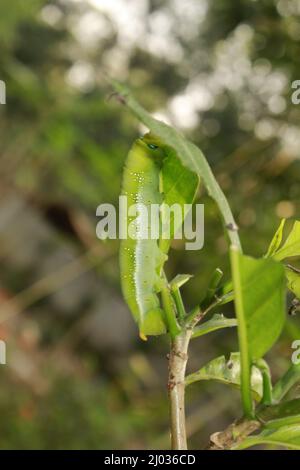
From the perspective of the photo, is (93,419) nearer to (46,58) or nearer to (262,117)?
(262,117)

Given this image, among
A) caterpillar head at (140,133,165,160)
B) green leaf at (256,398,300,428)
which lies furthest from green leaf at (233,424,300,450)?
caterpillar head at (140,133,165,160)

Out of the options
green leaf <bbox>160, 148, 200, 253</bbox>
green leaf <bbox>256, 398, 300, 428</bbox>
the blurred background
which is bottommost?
green leaf <bbox>256, 398, 300, 428</bbox>

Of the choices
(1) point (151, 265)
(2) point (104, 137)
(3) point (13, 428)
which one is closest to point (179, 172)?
(1) point (151, 265)

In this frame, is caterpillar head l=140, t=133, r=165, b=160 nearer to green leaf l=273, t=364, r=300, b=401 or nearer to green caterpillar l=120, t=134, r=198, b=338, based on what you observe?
green caterpillar l=120, t=134, r=198, b=338

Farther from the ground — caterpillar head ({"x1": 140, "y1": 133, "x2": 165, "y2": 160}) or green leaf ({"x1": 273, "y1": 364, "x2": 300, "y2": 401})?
caterpillar head ({"x1": 140, "y1": 133, "x2": 165, "y2": 160})

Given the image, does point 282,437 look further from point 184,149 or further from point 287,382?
point 184,149

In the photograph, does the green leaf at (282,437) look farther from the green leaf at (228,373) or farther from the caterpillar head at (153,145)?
the caterpillar head at (153,145)

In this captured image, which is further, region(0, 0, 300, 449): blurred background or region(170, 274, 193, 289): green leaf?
region(0, 0, 300, 449): blurred background
